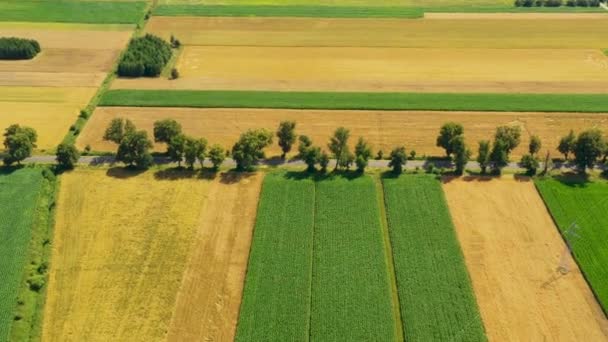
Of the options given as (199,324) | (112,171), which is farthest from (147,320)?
(112,171)

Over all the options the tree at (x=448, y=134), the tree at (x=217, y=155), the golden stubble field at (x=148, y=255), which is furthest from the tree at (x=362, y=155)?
the tree at (x=217, y=155)

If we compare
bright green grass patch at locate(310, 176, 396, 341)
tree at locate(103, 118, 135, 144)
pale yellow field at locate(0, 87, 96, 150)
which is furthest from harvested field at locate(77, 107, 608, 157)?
bright green grass patch at locate(310, 176, 396, 341)

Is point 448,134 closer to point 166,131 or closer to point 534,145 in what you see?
point 534,145

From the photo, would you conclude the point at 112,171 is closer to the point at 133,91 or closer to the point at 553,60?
the point at 133,91

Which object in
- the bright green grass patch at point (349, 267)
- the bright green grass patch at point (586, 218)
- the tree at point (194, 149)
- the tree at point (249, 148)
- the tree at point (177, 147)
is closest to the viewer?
the bright green grass patch at point (349, 267)

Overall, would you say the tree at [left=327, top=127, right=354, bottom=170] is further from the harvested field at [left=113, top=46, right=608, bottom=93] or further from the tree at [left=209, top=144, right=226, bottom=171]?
the harvested field at [left=113, top=46, right=608, bottom=93]

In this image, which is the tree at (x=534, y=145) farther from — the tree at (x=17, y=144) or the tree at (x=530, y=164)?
the tree at (x=17, y=144)
